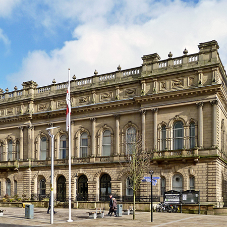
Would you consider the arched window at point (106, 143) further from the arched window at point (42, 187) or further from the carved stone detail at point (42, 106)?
the carved stone detail at point (42, 106)

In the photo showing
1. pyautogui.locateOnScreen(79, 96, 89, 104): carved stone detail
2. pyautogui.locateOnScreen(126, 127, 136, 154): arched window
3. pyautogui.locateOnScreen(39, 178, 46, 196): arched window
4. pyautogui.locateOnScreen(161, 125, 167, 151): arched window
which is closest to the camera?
pyautogui.locateOnScreen(161, 125, 167, 151): arched window

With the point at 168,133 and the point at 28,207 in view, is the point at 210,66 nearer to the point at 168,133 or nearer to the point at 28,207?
the point at 168,133

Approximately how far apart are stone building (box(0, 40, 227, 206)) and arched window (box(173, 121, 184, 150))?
0.36ft

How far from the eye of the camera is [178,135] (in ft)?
136

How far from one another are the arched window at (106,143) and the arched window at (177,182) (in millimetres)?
9581

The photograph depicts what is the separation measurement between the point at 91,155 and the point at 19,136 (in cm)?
1330

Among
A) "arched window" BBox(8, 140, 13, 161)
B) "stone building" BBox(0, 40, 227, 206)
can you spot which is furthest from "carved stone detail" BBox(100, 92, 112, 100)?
"arched window" BBox(8, 140, 13, 161)

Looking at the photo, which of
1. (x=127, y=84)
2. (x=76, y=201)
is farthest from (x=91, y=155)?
(x=127, y=84)

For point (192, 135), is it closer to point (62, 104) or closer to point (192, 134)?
point (192, 134)

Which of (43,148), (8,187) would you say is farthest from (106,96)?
(8,187)

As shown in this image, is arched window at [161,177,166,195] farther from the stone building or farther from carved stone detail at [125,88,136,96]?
carved stone detail at [125,88,136,96]

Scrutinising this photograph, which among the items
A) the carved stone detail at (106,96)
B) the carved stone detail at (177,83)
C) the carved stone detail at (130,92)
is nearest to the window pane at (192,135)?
the carved stone detail at (177,83)

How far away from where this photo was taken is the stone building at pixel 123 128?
129ft

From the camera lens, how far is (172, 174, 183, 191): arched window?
40.3m
